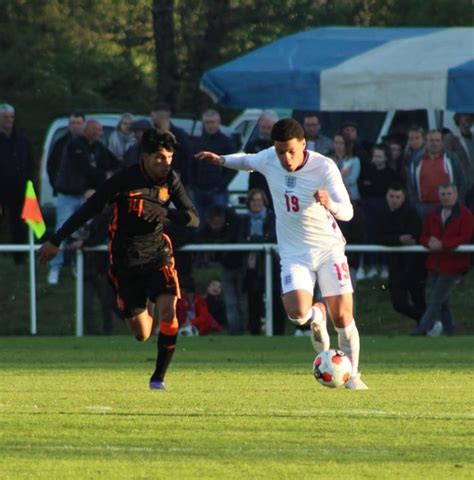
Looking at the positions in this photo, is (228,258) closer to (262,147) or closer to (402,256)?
(262,147)

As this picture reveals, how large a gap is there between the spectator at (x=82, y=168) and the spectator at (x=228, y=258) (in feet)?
6.52

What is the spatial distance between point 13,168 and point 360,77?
5.86 m

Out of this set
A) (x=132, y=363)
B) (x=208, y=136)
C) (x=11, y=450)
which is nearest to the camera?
(x=11, y=450)

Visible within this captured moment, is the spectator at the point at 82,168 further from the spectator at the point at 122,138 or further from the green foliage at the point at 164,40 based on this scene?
the green foliage at the point at 164,40

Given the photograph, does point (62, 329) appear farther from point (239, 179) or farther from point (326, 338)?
point (326, 338)

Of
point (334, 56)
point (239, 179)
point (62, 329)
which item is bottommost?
point (62, 329)

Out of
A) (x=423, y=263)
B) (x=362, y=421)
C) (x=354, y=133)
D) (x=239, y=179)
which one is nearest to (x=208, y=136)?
(x=354, y=133)

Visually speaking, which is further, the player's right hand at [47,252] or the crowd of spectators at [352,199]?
the crowd of spectators at [352,199]

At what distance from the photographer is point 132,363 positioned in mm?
15680

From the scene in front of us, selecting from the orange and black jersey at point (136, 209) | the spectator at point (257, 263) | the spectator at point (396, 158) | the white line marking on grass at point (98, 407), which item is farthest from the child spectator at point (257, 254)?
the white line marking on grass at point (98, 407)

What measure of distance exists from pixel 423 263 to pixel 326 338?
6.72m

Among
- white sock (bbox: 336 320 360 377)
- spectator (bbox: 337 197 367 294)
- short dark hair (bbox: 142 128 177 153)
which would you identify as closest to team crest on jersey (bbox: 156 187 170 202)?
short dark hair (bbox: 142 128 177 153)

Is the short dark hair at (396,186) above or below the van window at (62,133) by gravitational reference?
below

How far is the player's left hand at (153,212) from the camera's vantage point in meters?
12.2
